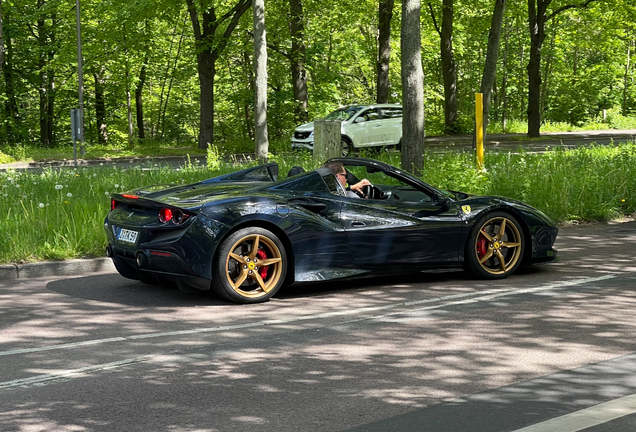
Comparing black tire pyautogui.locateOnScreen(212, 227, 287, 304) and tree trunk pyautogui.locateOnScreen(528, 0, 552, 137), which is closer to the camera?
black tire pyautogui.locateOnScreen(212, 227, 287, 304)

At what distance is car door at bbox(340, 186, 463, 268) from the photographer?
24.6 feet

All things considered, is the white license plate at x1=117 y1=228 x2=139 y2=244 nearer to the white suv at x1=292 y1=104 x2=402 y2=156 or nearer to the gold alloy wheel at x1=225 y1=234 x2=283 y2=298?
the gold alloy wheel at x1=225 y1=234 x2=283 y2=298

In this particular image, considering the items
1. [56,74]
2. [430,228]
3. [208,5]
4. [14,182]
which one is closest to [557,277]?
[430,228]

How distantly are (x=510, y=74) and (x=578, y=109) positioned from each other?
5.21 metres

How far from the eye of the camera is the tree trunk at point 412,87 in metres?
13.3

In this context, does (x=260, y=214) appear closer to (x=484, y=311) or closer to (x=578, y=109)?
(x=484, y=311)

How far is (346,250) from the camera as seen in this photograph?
7.41 m

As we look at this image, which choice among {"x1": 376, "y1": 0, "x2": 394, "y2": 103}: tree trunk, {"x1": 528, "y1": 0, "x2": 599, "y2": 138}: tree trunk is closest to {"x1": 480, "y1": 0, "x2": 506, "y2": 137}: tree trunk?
{"x1": 528, "y1": 0, "x2": 599, "y2": 138}: tree trunk

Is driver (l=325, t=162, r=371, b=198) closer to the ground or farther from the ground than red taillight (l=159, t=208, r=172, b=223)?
farther from the ground

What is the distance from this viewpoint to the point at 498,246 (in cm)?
815

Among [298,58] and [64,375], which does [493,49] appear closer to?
[298,58]

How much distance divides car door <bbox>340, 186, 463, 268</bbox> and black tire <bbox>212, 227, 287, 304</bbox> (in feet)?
2.49

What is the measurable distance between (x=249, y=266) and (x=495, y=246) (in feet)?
8.69

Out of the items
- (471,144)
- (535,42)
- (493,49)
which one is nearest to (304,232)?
(493,49)
